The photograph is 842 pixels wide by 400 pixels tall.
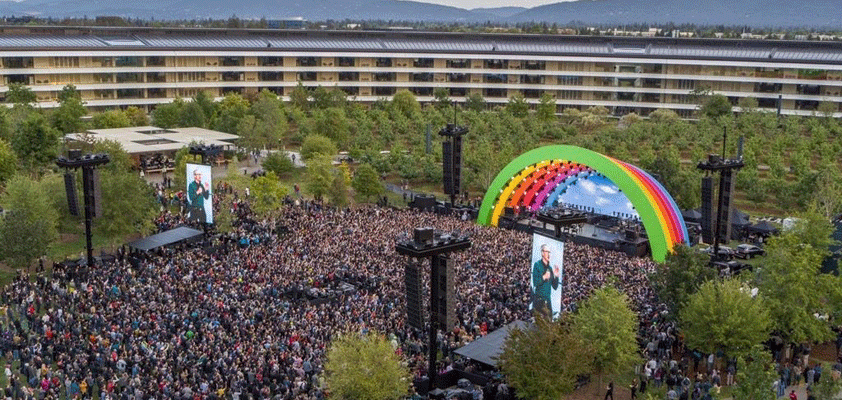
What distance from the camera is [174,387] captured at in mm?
25219

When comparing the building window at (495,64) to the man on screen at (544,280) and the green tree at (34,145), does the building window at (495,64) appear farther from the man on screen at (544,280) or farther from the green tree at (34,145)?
the man on screen at (544,280)

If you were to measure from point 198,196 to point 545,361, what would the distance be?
24.5 metres

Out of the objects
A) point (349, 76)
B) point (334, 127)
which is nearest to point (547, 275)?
point (334, 127)

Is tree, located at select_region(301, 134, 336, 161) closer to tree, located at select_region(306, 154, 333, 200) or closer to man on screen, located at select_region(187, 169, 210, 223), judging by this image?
tree, located at select_region(306, 154, 333, 200)

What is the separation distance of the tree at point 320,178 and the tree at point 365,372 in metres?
30.2

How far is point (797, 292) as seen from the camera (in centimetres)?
2948

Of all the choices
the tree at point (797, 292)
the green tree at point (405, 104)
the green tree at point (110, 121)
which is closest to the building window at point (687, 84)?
the green tree at point (405, 104)

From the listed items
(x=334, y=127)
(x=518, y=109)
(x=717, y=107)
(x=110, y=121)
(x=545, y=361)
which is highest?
(x=717, y=107)

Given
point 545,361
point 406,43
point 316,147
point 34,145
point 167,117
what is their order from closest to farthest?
point 545,361
point 34,145
point 316,147
point 167,117
point 406,43

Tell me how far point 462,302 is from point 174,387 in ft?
37.5

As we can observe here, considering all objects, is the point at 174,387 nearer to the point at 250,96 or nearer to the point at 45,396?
the point at 45,396

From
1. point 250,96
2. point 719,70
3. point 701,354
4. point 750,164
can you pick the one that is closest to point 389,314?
point 701,354

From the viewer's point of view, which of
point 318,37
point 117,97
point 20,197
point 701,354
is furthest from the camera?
point 318,37

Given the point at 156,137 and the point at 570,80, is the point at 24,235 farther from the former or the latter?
the point at 570,80
